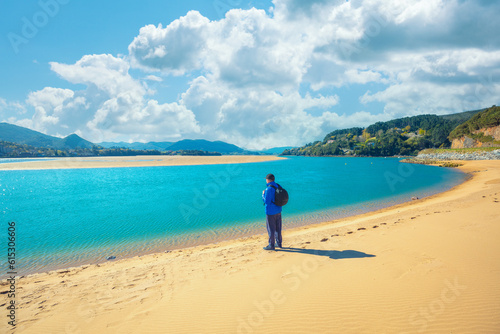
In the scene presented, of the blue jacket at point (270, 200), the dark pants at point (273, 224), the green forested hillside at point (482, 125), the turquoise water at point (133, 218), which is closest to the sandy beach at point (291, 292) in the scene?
the dark pants at point (273, 224)

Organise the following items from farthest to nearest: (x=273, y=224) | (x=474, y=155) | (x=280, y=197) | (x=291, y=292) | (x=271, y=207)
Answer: (x=474, y=155), (x=273, y=224), (x=271, y=207), (x=280, y=197), (x=291, y=292)

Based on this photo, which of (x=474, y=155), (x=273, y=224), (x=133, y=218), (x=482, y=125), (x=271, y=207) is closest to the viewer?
(x=271, y=207)

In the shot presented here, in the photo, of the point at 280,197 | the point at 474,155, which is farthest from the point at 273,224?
the point at 474,155

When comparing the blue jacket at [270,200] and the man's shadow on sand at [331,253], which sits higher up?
the blue jacket at [270,200]

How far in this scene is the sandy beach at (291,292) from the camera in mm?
4984

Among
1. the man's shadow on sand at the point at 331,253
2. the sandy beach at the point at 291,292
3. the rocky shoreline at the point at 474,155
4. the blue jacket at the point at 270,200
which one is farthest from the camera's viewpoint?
the rocky shoreline at the point at 474,155

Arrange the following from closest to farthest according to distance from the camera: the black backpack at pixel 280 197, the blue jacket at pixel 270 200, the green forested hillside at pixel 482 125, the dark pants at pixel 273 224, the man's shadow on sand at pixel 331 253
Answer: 1. the man's shadow on sand at pixel 331 253
2. the black backpack at pixel 280 197
3. the blue jacket at pixel 270 200
4. the dark pants at pixel 273 224
5. the green forested hillside at pixel 482 125

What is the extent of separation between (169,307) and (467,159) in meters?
106

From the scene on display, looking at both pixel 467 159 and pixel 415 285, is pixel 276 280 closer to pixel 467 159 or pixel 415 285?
pixel 415 285

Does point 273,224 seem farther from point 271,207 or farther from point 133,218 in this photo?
point 133,218

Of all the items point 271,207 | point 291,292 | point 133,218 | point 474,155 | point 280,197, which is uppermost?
point 474,155

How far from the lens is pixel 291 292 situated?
6234mm

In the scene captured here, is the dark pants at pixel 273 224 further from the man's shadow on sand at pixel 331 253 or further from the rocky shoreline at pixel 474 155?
the rocky shoreline at pixel 474 155

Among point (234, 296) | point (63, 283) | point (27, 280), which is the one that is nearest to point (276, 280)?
point (234, 296)
